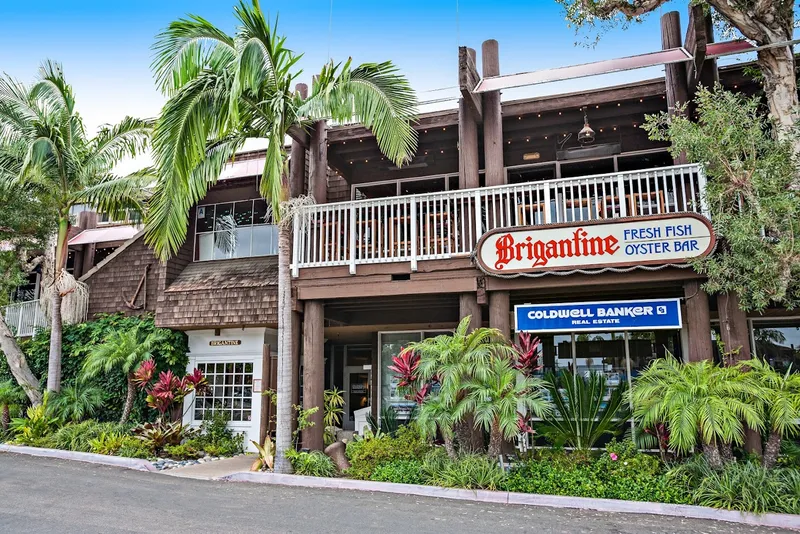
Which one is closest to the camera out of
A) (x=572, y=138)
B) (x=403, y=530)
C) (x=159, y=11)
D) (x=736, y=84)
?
(x=403, y=530)

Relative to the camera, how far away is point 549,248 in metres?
8.83

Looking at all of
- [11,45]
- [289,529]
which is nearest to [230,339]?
[289,529]

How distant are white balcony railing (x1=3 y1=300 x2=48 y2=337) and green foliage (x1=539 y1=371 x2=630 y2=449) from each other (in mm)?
13868

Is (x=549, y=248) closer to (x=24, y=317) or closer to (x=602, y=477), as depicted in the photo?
(x=602, y=477)

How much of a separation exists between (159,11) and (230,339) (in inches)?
530

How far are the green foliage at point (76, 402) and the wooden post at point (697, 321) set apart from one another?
1168 centimetres

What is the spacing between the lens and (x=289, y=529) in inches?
248

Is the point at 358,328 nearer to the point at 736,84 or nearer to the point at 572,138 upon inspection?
the point at 572,138

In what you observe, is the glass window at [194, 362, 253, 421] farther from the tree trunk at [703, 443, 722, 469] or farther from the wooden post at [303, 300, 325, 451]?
the tree trunk at [703, 443, 722, 469]

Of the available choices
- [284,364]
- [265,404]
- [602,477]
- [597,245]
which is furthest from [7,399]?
[597,245]

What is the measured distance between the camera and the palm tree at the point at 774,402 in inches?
263

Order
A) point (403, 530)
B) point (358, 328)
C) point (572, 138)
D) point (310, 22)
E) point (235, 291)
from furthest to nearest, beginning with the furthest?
point (310, 22)
point (358, 328)
point (235, 291)
point (572, 138)
point (403, 530)

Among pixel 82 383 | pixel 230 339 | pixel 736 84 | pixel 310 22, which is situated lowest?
pixel 82 383

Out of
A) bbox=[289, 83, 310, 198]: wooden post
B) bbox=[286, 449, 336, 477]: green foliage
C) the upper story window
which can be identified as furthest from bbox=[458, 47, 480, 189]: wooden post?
the upper story window
